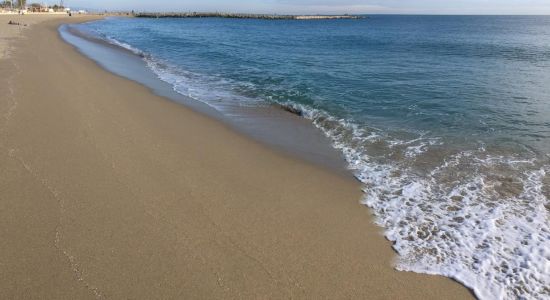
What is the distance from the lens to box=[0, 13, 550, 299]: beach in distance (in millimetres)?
4352

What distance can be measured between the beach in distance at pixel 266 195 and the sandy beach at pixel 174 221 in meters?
0.03

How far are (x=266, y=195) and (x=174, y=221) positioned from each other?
66.7 inches

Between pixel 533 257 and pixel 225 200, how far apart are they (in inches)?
177

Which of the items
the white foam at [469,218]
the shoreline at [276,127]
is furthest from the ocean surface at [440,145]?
the shoreline at [276,127]

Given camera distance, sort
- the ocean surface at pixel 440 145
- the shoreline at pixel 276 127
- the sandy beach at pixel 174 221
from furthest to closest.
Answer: the shoreline at pixel 276 127 < the ocean surface at pixel 440 145 < the sandy beach at pixel 174 221

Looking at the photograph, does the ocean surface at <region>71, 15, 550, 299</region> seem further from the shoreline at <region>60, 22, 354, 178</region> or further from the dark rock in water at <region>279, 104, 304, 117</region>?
the shoreline at <region>60, 22, 354, 178</region>

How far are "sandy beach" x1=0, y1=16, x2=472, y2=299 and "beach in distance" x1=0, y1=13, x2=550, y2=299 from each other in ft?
0.08

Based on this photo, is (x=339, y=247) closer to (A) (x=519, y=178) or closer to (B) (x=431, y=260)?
(B) (x=431, y=260)

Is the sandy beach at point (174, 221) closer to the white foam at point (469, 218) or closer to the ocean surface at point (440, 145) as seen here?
the white foam at point (469, 218)

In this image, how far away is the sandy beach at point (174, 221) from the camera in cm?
420

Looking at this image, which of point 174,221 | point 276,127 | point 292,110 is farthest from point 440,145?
point 174,221

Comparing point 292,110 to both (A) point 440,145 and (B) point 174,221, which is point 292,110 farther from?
Result: (B) point 174,221

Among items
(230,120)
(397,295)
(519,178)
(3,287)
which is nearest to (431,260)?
(397,295)

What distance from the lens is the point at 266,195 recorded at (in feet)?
20.8
